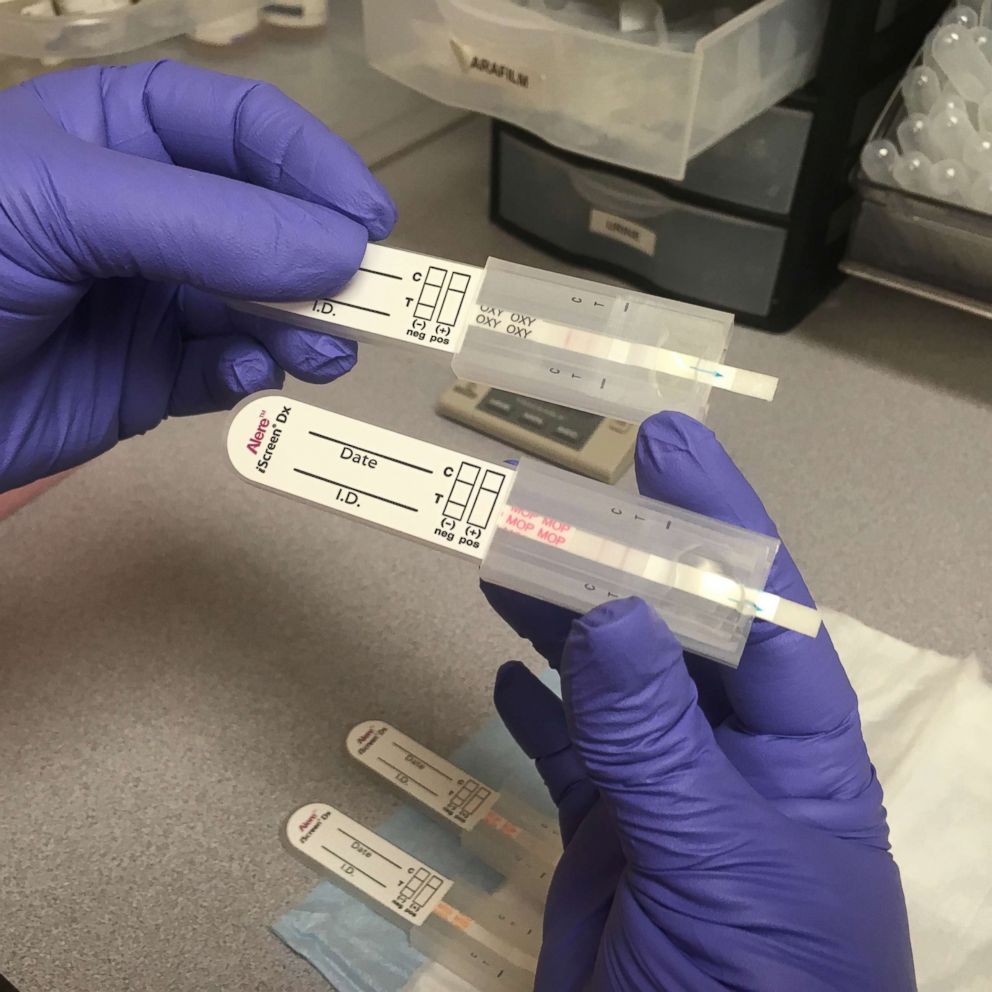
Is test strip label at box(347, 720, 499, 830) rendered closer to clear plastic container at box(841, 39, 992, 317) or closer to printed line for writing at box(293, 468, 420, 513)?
printed line for writing at box(293, 468, 420, 513)

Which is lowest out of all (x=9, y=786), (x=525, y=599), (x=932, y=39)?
(x=9, y=786)

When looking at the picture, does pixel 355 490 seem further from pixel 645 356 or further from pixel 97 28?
pixel 97 28

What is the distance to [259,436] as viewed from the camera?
0.45 m

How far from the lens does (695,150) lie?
812 millimetres

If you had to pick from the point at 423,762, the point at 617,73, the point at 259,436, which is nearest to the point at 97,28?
the point at 617,73

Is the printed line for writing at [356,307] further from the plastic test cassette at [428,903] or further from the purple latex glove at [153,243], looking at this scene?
A: the plastic test cassette at [428,903]

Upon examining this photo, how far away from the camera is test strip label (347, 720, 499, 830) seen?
23.9 inches

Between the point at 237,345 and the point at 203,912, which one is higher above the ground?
the point at 237,345

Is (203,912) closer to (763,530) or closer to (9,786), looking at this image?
(9,786)

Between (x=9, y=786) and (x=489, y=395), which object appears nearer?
(x=9, y=786)

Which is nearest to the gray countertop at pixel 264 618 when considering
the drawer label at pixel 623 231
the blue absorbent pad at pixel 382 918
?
the blue absorbent pad at pixel 382 918

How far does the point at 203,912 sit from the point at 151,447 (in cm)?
43

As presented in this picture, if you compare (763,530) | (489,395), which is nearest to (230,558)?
(489,395)

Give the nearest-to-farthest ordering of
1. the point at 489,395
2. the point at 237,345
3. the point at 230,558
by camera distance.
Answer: the point at 237,345, the point at 230,558, the point at 489,395
